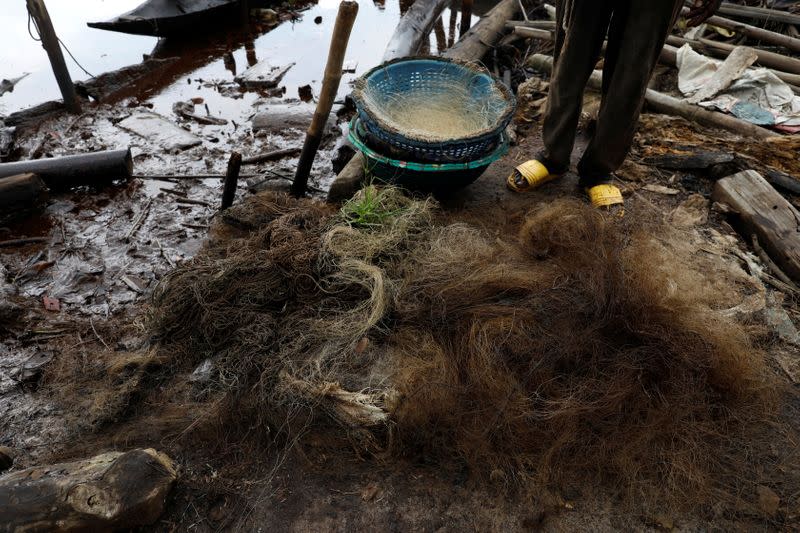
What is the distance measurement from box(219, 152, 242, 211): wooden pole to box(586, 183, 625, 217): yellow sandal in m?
3.30

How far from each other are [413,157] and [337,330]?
1.62m

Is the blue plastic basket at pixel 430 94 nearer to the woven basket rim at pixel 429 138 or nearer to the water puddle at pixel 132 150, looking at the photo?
the woven basket rim at pixel 429 138

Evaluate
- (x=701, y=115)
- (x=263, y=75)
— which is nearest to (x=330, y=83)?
(x=701, y=115)

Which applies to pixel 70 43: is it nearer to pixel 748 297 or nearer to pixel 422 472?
pixel 422 472

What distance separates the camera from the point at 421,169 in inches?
154

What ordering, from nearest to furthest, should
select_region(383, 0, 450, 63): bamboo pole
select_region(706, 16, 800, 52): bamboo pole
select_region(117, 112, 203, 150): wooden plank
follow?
select_region(117, 112, 203, 150): wooden plank, select_region(706, 16, 800, 52): bamboo pole, select_region(383, 0, 450, 63): bamboo pole

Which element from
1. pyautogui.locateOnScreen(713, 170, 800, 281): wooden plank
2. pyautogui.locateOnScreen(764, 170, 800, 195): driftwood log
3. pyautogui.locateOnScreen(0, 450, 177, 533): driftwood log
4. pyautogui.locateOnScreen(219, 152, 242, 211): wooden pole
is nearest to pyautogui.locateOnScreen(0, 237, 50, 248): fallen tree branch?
pyautogui.locateOnScreen(219, 152, 242, 211): wooden pole

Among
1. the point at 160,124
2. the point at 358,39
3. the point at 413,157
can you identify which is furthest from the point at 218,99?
the point at 413,157

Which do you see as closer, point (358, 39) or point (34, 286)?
point (34, 286)

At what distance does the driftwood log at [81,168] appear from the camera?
5320 millimetres

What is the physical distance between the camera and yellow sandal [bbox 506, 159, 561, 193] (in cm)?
446

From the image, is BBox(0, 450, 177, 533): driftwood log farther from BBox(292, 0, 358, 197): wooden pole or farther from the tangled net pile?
BBox(292, 0, 358, 197): wooden pole

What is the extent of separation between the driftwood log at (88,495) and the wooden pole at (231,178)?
3061 mm

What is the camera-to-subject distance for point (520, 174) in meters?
4.51
